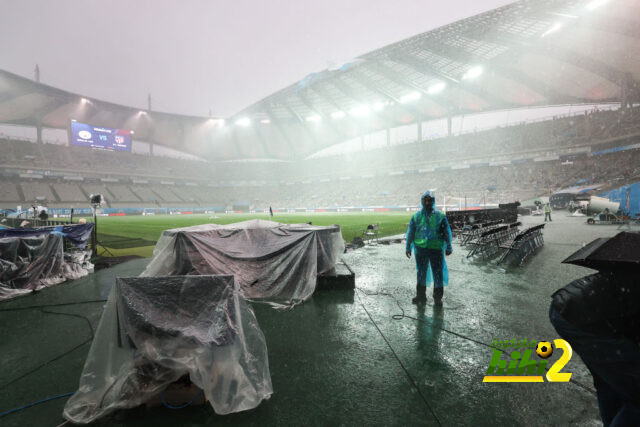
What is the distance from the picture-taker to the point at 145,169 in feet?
201

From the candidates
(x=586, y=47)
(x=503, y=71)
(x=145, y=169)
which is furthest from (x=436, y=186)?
(x=145, y=169)

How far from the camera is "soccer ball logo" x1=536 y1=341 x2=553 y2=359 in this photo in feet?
9.35

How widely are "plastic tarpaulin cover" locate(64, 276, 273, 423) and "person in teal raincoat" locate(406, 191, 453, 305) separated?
3179mm

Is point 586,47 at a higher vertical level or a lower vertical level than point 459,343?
higher

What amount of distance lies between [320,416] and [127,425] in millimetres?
1440

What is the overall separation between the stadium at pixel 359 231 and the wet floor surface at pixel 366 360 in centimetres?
2

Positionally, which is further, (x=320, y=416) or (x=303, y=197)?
(x=303, y=197)

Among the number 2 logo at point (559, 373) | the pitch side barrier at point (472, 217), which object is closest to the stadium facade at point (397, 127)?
the pitch side barrier at point (472, 217)

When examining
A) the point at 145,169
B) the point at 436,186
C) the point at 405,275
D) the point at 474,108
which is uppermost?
the point at 474,108

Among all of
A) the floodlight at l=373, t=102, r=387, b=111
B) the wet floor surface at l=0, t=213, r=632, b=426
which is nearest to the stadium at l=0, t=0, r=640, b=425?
the wet floor surface at l=0, t=213, r=632, b=426

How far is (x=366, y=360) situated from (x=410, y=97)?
51369 millimetres

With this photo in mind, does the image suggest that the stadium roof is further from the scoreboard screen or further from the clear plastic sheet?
the clear plastic sheet

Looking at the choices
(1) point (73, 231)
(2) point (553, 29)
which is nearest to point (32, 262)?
(1) point (73, 231)

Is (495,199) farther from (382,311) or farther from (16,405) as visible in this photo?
(16,405)
